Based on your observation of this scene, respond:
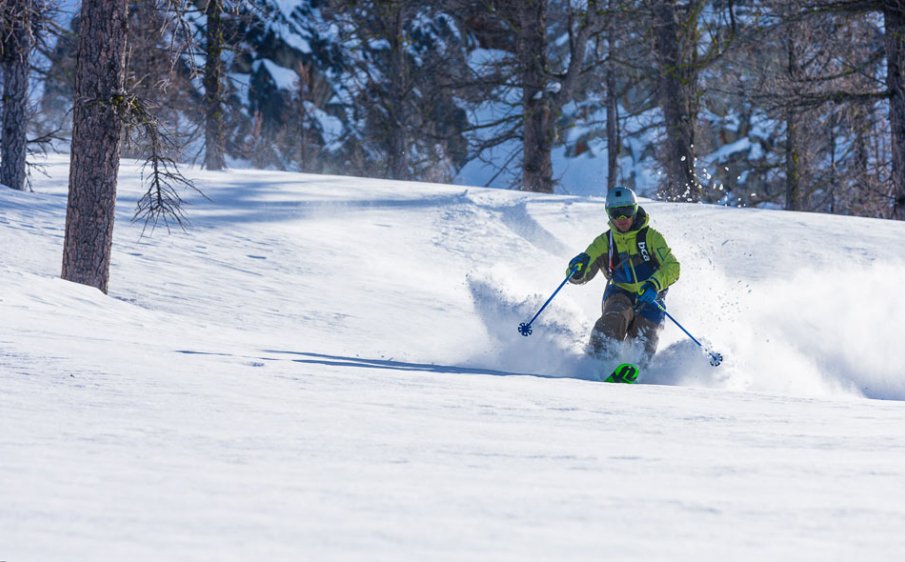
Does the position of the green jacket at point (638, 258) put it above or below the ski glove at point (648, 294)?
above

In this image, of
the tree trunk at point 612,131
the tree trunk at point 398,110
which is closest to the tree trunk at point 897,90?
the tree trunk at point 612,131

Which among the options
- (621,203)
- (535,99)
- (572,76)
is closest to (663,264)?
(621,203)

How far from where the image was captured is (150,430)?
10.7 feet

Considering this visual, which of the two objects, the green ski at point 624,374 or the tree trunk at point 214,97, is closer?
the green ski at point 624,374

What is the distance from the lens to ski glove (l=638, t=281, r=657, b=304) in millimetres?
7172

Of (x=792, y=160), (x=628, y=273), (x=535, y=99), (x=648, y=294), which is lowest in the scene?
(x=648, y=294)

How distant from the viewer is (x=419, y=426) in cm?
355

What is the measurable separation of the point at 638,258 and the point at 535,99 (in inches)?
525

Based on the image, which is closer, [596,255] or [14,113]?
[596,255]

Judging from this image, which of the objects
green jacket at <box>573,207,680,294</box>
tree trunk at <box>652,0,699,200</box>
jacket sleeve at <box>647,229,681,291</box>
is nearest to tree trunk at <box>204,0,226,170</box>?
tree trunk at <box>652,0,699,200</box>

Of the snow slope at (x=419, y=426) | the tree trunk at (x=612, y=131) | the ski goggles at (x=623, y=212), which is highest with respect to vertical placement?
the tree trunk at (x=612, y=131)

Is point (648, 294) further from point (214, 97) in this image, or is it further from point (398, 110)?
point (398, 110)

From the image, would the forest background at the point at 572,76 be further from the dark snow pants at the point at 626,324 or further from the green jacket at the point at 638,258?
the dark snow pants at the point at 626,324

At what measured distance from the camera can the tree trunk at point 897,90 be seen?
54.1 ft
